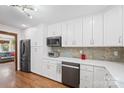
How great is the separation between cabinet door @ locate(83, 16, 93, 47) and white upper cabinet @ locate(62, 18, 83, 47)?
139mm

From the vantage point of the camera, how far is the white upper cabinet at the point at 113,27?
6.31 ft

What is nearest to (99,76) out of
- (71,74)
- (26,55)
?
(71,74)

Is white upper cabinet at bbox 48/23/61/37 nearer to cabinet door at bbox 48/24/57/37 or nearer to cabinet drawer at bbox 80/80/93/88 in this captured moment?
cabinet door at bbox 48/24/57/37

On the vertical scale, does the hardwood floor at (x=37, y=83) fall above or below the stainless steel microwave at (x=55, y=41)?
below

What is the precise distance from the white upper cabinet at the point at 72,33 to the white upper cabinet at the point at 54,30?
24 centimetres

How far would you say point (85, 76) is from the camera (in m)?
2.36

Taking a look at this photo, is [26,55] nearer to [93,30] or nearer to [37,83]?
[37,83]

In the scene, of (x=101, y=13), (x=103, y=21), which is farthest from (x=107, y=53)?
(x=101, y=13)

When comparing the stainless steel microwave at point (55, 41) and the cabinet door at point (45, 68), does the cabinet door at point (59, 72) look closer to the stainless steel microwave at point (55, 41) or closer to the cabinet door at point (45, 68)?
the cabinet door at point (45, 68)

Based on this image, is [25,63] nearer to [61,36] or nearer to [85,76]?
[61,36]

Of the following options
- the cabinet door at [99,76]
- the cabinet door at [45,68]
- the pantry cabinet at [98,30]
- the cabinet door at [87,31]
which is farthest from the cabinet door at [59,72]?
the pantry cabinet at [98,30]

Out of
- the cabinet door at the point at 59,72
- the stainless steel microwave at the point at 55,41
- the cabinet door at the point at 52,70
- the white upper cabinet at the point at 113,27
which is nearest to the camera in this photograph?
the white upper cabinet at the point at 113,27

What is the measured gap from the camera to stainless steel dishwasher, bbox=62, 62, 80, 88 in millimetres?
2504
